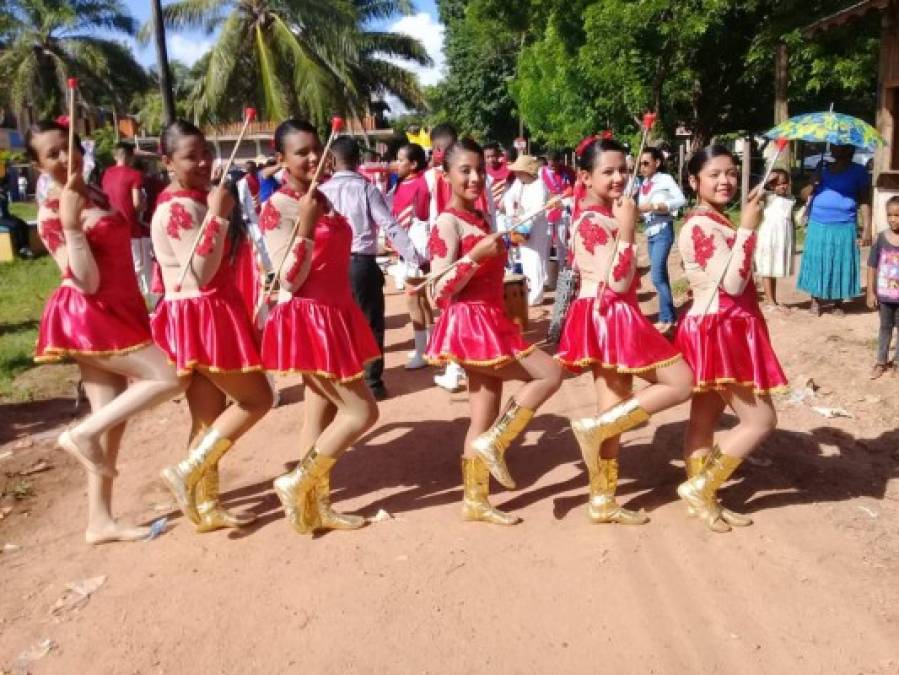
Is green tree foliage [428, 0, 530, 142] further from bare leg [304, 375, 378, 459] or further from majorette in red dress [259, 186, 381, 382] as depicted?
bare leg [304, 375, 378, 459]

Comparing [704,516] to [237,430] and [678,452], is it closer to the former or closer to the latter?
[678,452]

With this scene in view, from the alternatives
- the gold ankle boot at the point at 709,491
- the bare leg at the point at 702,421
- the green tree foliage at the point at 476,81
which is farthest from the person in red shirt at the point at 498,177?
the green tree foliage at the point at 476,81

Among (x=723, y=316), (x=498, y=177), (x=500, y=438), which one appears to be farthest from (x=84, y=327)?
(x=498, y=177)

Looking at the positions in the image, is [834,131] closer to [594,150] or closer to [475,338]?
[594,150]

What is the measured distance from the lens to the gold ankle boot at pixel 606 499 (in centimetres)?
409

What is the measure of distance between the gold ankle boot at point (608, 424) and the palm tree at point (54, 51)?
37038 mm

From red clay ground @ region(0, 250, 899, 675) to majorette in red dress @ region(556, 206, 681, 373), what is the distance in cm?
90

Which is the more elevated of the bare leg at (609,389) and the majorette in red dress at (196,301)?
the majorette in red dress at (196,301)

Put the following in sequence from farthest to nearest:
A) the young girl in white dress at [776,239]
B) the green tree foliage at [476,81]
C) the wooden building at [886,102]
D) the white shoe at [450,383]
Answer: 1. the green tree foliage at [476,81]
2. the wooden building at [886,102]
3. the young girl in white dress at [776,239]
4. the white shoe at [450,383]

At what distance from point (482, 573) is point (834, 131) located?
5977mm

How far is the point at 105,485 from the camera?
417 cm

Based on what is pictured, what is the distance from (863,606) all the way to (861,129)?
5707mm

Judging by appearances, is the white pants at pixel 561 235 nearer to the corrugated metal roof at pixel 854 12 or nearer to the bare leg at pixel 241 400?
the corrugated metal roof at pixel 854 12

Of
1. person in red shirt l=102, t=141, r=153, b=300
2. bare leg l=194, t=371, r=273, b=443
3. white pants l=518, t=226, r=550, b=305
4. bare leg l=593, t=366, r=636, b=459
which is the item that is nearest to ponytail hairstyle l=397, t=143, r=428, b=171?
white pants l=518, t=226, r=550, b=305
